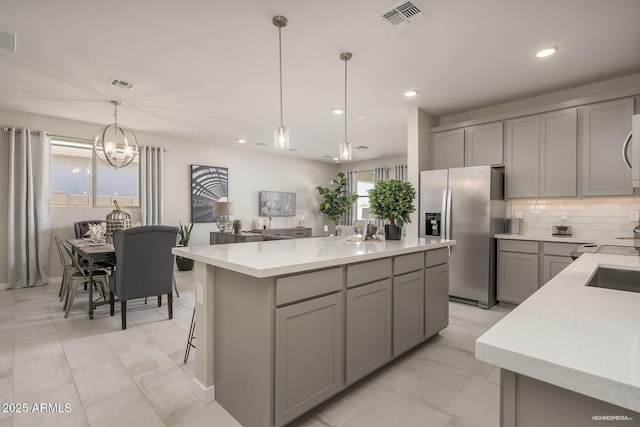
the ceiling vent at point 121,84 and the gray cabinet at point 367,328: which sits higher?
the ceiling vent at point 121,84

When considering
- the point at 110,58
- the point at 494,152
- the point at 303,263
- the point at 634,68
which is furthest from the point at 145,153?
the point at 634,68

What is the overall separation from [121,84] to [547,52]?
14.6 ft

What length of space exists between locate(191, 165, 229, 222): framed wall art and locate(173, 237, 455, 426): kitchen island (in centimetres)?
466

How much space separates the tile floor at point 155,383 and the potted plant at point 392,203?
1.08m

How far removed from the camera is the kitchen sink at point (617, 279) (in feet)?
4.85

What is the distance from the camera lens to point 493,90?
12.3 ft

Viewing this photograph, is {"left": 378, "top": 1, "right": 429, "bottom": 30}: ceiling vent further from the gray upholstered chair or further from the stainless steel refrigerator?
the gray upholstered chair

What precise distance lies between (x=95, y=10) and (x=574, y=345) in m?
3.28

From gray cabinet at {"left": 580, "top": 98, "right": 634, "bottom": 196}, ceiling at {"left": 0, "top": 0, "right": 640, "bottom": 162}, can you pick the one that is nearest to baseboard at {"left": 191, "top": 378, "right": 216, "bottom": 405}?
ceiling at {"left": 0, "top": 0, "right": 640, "bottom": 162}

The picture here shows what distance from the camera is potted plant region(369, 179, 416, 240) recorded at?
277 centimetres

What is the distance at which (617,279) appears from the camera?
1.53 m

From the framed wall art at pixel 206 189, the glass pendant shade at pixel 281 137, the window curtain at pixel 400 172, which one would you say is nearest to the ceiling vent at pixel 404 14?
the glass pendant shade at pixel 281 137

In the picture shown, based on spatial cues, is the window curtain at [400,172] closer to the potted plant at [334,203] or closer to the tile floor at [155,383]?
the potted plant at [334,203]

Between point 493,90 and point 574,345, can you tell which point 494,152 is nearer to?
point 493,90
